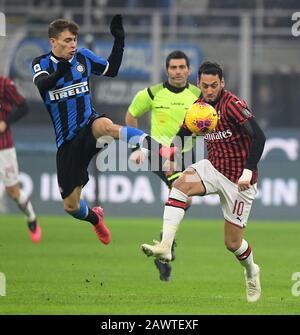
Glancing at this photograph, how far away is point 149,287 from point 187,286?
1.48 feet

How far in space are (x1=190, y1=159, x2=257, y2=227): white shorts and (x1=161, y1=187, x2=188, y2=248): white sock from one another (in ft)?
1.23

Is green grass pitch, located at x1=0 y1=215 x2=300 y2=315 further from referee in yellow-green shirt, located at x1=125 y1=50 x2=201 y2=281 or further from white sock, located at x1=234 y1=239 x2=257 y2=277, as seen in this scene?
referee in yellow-green shirt, located at x1=125 y1=50 x2=201 y2=281

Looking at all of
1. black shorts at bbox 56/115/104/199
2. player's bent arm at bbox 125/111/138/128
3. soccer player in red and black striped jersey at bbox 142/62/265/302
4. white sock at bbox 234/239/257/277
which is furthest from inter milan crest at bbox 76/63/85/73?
white sock at bbox 234/239/257/277

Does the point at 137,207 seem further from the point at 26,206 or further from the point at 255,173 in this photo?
the point at 255,173

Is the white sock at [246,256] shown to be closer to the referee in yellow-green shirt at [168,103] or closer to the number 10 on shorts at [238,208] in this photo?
the number 10 on shorts at [238,208]

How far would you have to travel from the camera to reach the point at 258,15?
22656mm

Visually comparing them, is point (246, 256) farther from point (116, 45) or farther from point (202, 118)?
point (116, 45)

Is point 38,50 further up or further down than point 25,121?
further up

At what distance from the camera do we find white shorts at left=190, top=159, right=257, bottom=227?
1111 cm

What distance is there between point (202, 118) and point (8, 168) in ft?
26.0

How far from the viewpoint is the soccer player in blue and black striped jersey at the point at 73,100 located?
1177 centimetres

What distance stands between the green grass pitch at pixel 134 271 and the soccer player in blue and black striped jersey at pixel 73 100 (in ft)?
3.94

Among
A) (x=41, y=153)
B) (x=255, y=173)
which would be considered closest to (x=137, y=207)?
(x=41, y=153)

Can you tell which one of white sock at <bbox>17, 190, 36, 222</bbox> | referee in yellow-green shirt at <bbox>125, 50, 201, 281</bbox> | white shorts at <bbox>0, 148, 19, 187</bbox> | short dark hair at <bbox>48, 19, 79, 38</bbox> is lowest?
white sock at <bbox>17, 190, 36, 222</bbox>
